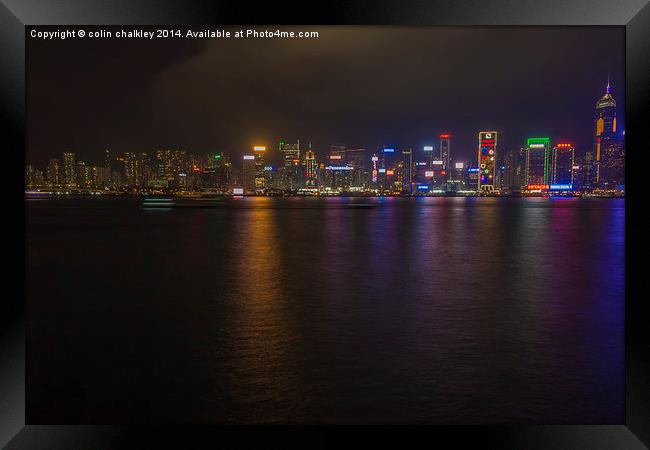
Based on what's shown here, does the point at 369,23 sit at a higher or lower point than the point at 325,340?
higher

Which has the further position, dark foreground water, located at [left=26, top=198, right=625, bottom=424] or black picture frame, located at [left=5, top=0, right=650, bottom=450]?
dark foreground water, located at [left=26, top=198, right=625, bottom=424]

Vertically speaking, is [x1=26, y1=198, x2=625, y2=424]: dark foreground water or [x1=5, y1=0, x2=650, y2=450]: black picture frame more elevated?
[x1=5, y1=0, x2=650, y2=450]: black picture frame

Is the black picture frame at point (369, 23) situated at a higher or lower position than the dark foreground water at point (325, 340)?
higher

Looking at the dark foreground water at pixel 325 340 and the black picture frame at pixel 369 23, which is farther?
the dark foreground water at pixel 325 340

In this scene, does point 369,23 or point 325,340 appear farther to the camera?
point 325,340

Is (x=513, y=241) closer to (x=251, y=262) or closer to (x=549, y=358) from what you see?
(x=251, y=262)
